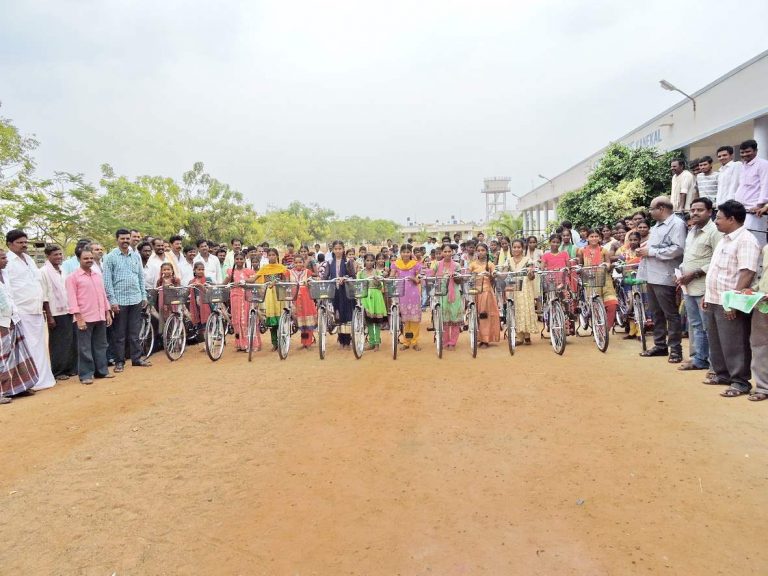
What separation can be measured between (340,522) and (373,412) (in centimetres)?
201

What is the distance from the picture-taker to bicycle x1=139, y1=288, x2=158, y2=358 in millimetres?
8617

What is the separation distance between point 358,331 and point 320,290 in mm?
879

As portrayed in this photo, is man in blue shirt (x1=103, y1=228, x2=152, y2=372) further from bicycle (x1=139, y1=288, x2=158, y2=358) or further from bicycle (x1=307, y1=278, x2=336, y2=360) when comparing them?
bicycle (x1=307, y1=278, x2=336, y2=360)

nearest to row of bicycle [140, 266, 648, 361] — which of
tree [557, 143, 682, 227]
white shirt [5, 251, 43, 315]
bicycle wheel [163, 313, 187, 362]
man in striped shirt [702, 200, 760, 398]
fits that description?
bicycle wheel [163, 313, 187, 362]

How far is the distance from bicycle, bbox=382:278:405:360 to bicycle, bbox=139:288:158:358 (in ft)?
13.2

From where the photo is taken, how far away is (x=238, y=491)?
142 inches

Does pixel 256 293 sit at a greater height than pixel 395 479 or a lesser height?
greater

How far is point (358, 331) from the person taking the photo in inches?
314

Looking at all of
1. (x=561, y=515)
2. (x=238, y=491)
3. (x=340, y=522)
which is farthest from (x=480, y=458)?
(x=238, y=491)

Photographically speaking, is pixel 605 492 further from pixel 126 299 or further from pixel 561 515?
pixel 126 299

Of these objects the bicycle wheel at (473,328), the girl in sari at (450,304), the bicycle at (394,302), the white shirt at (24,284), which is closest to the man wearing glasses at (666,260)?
the bicycle wheel at (473,328)

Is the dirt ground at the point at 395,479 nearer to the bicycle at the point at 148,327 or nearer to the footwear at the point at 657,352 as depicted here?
the footwear at the point at 657,352

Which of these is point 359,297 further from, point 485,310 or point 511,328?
point 511,328

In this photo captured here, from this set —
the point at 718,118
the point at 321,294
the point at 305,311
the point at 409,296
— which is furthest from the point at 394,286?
the point at 718,118
